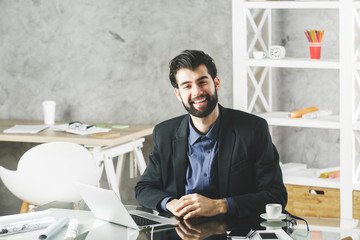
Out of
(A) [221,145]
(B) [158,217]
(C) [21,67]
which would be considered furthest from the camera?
(C) [21,67]

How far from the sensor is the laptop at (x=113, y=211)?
2100mm

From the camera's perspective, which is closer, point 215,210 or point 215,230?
point 215,230

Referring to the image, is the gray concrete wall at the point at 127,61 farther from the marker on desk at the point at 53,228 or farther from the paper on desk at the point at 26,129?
the marker on desk at the point at 53,228

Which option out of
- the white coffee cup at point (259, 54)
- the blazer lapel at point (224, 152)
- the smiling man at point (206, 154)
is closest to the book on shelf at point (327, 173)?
the white coffee cup at point (259, 54)

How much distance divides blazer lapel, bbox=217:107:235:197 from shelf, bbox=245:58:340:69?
1296mm

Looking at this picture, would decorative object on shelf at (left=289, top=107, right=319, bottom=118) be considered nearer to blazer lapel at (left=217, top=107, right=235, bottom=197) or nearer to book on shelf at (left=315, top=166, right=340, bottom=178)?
book on shelf at (left=315, top=166, right=340, bottom=178)

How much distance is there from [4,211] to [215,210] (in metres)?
3.15

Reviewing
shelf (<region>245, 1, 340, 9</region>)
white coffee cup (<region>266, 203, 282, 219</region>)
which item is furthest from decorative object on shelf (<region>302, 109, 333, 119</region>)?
white coffee cup (<region>266, 203, 282, 219</region>)

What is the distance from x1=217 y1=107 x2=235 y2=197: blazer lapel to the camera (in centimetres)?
254

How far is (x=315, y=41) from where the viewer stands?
382 centimetres

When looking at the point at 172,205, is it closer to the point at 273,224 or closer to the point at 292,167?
the point at 273,224

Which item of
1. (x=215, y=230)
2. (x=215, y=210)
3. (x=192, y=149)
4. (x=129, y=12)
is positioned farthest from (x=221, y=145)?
(x=129, y=12)

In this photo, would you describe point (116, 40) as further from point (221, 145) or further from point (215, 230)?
point (215, 230)

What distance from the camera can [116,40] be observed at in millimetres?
4621
